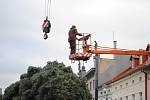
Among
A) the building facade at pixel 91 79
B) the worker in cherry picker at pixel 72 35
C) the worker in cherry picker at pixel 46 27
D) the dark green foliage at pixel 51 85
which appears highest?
the worker in cherry picker at pixel 46 27

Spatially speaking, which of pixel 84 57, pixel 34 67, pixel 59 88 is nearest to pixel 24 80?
pixel 34 67

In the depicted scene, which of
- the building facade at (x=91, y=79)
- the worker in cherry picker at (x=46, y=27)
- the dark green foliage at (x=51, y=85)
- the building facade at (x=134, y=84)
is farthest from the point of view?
the building facade at (x=91, y=79)

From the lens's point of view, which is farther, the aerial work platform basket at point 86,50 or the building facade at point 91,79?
the building facade at point 91,79

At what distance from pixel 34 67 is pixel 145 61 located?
534 inches

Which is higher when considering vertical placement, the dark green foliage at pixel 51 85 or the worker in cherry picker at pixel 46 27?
the worker in cherry picker at pixel 46 27

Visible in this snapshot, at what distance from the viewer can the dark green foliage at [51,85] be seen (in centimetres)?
4284

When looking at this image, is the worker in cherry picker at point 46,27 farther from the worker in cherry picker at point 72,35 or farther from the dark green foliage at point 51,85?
the dark green foliage at point 51,85

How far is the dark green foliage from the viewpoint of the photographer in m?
42.8

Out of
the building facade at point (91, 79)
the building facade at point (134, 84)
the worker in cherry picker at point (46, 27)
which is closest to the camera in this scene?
the worker in cherry picker at point (46, 27)

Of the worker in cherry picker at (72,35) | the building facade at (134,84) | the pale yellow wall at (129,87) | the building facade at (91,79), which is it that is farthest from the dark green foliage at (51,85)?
the building facade at (91,79)

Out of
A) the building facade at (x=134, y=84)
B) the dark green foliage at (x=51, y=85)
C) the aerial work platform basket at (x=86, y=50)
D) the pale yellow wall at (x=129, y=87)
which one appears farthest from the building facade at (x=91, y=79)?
the aerial work platform basket at (x=86, y=50)

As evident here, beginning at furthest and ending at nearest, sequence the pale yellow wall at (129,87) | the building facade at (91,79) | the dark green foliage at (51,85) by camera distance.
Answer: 1. the building facade at (91,79)
2. the pale yellow wall at (129,87)
3. the dark green foliage at (51,85)

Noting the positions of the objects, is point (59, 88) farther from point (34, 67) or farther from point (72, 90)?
point (34, 67)

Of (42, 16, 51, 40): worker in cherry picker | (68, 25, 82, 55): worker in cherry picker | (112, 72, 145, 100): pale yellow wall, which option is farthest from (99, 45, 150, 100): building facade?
(42, 16, 51, 40): worker in cherry picker
